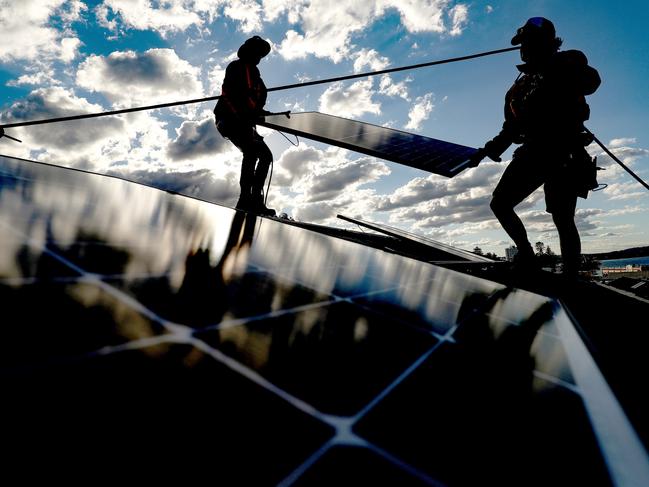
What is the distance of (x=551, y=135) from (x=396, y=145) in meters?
3.29

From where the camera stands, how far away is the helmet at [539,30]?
15.1 ft

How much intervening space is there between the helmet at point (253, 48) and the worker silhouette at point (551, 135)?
4407 millimetres

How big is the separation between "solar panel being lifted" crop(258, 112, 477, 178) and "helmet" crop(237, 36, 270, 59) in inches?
48.2

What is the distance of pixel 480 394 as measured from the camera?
0.93 metres

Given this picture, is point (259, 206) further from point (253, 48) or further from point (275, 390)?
point (275, 390)

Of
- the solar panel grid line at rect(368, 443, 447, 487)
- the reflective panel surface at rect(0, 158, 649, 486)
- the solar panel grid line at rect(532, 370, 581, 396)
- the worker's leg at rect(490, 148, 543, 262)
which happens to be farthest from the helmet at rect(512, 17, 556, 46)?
the solar panel grid line at rect(368, 443, 447, 487)

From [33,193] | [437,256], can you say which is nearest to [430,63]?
[437,256]

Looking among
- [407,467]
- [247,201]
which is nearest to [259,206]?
[247,201]

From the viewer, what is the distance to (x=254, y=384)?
2.26ft

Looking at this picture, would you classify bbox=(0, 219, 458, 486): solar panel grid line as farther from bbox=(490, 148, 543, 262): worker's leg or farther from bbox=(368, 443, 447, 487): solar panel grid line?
bbox=(490, 148, 543, 262): worker's leg

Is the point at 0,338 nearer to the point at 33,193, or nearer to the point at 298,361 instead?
the point at 298,361

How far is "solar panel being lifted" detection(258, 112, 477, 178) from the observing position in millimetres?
5613

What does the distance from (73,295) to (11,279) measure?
5.7 inches

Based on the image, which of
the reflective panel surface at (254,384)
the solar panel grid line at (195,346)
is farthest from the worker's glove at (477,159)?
the solar panel grid line at (195,346)
